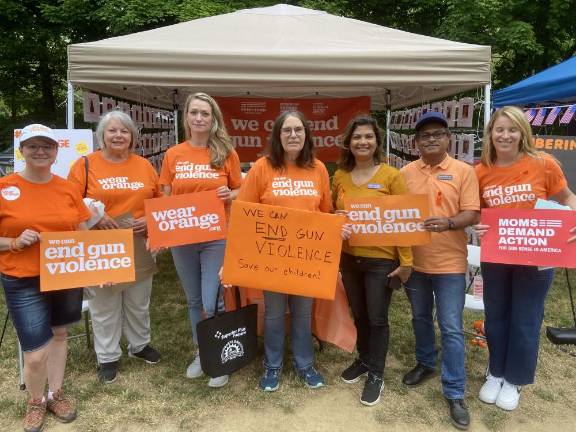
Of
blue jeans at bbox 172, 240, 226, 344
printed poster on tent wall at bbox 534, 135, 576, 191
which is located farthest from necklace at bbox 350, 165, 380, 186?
printed poster on tent wall at bbox 534, 135, 576, 191

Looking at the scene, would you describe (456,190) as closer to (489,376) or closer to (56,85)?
(489,376)

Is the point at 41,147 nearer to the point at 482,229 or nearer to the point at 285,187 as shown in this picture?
the point at 285,187

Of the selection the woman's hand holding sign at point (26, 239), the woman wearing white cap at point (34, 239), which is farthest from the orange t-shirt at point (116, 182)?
the woman's hand holding sign at point (26, 239)

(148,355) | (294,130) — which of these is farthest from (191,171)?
(148,355)

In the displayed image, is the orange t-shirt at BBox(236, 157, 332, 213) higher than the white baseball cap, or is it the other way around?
the white baseball cap

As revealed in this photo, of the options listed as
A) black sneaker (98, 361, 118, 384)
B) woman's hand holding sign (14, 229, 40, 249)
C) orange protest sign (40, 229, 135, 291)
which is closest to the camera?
woman's hand holding sign (14, 229, 40, 249)

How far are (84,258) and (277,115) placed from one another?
16.2ft

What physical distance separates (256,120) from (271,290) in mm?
4735

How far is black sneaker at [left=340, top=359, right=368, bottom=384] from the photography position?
10.9 feet

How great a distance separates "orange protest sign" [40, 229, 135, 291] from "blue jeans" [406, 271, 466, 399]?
72.7 inches

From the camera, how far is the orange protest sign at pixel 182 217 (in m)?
2.98

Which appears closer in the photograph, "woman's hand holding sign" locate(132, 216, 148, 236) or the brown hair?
the brown hair

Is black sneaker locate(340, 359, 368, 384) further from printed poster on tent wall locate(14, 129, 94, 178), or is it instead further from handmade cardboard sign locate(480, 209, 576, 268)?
printed poster on tent wall locate(14, 129, 94, 178)

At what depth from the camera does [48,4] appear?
14.2m
